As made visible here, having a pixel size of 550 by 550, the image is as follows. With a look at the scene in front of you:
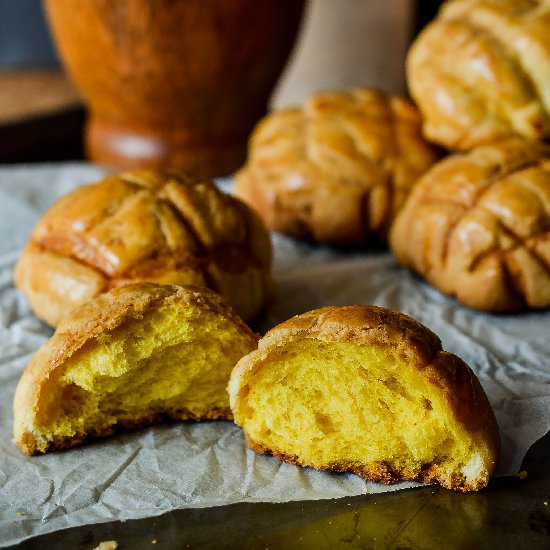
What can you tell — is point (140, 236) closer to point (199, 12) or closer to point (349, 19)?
point (199, 12)

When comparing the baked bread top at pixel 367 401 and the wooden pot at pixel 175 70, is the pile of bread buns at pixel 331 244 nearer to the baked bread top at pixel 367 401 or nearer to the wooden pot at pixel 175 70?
the baked bread top at pixel 367 401

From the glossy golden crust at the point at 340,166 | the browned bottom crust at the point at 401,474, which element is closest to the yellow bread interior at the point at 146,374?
the browned bottom crust at the point at 401,474

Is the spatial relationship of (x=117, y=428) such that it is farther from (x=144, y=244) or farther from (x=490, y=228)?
(x=490, y=228)

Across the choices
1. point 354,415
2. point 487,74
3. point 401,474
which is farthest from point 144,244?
point 487,74

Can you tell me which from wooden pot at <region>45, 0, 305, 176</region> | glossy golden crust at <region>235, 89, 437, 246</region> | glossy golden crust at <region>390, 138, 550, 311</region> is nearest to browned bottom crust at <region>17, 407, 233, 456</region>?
glossy golden crust at <region>390, 138, 550, 311</region>

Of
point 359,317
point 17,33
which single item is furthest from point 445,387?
point 17,33

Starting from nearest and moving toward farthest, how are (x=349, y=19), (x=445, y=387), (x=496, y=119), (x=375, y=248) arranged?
(x=445, y=387) → (x=496, y=119) → (x=375, y=248) → (x=349, y=19)
